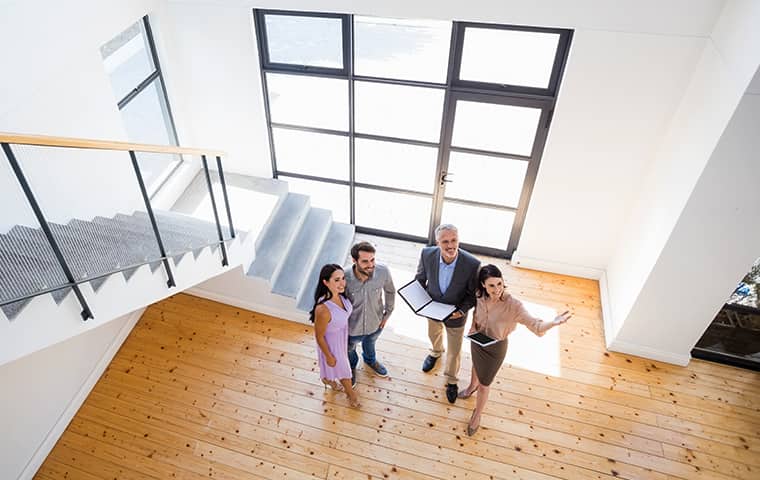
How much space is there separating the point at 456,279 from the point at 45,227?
244cm

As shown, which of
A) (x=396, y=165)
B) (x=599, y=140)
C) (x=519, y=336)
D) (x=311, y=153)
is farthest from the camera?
(x=311, y=153)

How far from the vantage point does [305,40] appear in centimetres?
479

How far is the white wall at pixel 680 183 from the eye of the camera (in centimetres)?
339

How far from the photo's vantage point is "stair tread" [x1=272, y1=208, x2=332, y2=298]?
493 cm

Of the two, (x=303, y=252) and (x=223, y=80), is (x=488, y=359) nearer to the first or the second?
(x=303, y=252)

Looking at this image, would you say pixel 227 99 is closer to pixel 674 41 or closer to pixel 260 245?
pixel 260 245

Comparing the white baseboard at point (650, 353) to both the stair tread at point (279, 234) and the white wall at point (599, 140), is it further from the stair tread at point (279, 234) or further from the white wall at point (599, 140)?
the stair tread at point (279, 234)

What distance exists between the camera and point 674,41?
392cm

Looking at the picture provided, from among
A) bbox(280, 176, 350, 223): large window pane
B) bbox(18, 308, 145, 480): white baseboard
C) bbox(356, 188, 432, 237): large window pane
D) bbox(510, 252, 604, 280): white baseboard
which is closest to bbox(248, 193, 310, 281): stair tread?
bbox(280, 176, 350, 223): large window pane

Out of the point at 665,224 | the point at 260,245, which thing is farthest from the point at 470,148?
the point at 260,245

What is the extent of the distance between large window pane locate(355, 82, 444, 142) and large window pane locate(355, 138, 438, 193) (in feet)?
0.45

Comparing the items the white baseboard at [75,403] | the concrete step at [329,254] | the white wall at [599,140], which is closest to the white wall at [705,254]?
the white wall at [599,140]

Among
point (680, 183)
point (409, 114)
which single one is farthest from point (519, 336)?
point (409, 114)

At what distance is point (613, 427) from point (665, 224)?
1.60 meters
